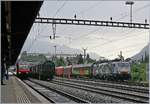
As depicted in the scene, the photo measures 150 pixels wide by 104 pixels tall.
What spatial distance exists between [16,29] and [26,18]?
6.04 m

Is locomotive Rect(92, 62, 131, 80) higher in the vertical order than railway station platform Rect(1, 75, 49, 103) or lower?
higher

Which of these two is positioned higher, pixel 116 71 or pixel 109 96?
pixel 116 71

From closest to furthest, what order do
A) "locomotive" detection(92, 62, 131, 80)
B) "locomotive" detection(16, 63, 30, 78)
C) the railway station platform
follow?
the railway station platform
"locomotive" detection(92, 62, 131, 80)
"locomotive" detection(16, 63, 30, 78)

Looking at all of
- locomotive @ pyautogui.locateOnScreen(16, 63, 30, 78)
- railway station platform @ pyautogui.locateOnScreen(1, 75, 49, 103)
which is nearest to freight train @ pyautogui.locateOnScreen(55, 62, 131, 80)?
locomotive @ pyautogui.locateOnScreen(16, 63, 30, 78)

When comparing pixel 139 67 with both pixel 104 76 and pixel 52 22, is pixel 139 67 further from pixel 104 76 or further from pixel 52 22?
pixel 52 22

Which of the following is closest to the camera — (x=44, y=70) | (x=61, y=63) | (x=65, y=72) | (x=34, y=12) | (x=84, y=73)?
(x=34, y=12)

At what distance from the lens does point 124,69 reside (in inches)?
1893

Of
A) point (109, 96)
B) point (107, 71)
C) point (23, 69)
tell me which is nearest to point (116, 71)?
point (107, 71)

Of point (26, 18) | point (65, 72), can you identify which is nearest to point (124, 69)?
point (26, 18)

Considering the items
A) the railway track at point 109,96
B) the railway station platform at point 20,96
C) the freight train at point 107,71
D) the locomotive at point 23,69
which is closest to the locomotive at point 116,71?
the freight train at point 107,71

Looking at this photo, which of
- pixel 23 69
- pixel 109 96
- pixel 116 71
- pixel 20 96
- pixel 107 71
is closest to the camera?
pixel 20 96

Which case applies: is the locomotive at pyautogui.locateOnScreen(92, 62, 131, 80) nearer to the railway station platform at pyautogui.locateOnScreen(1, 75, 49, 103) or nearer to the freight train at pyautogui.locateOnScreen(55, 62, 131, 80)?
the freight train at pyautogui.locateOnScreen(55, 62, 131, 80)

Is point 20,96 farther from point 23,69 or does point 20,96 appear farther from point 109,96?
point 23,69

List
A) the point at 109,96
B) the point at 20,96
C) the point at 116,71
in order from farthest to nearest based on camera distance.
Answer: the point at 116,71 → the point at 109,96 → the point at 20,96
